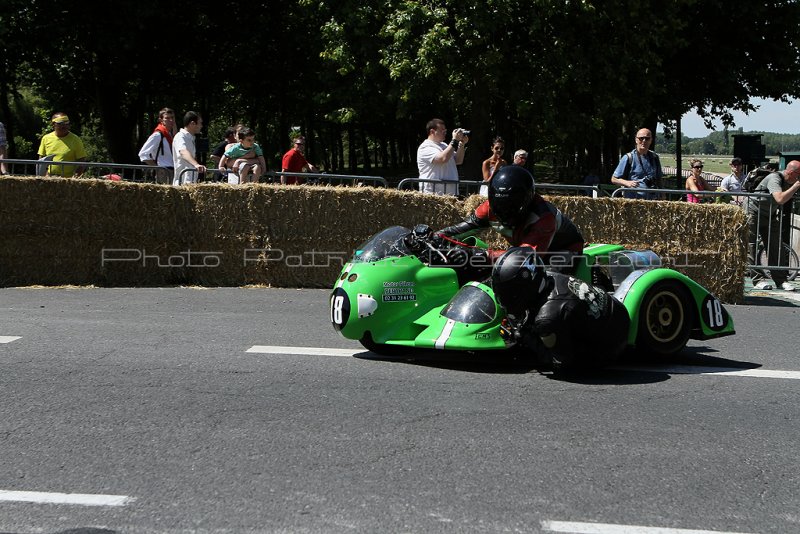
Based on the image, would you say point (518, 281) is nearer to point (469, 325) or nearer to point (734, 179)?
point (469, 325)

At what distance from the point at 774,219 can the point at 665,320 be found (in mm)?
6308

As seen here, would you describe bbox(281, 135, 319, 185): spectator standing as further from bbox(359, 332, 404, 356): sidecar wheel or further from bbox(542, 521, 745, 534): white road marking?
bbox(542, 521, 745, 534): white road marking

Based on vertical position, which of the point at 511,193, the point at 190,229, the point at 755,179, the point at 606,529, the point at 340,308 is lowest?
the point at 606,529

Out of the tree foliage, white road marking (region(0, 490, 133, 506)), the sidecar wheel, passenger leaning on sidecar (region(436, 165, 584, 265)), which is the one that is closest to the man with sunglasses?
passenger leaning on sidecar (region(436, 165, 584, 265))

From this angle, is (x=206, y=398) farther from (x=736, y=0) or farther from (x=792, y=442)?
(x=736, y=0)

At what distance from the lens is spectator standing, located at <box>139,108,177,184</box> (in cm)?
1344

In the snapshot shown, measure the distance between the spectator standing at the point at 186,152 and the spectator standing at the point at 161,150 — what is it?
0.32 metres

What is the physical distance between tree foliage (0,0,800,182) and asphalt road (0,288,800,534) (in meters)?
18.9

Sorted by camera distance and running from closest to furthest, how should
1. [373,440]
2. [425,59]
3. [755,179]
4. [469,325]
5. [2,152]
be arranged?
1. [373,440]
2. [469,325]
3. [755,179]
4. [2,152]
5. [425,59]

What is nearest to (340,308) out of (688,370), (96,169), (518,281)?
(518,281)

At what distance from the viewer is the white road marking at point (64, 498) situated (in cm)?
433

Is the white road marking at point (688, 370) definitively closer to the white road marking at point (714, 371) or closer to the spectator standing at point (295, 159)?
the white road marking at point (714, 371)

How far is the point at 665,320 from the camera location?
7.48 meters

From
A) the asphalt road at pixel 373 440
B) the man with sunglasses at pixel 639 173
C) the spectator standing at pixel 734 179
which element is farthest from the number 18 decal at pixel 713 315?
the spectator standing at pixel 734 179
